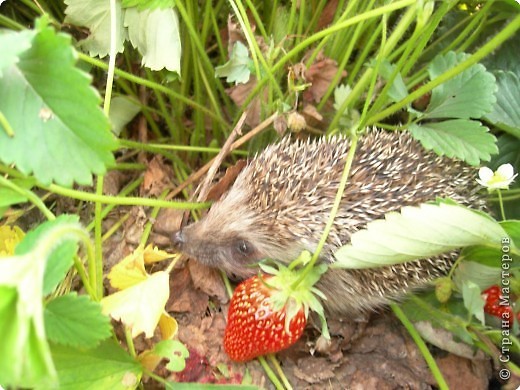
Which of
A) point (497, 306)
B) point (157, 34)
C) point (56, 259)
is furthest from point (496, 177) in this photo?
point (56, 259)

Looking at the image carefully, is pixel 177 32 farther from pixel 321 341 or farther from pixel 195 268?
pixel 321 341

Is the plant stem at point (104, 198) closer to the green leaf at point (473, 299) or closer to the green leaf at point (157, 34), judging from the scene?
the green leaf at point (157, 34)

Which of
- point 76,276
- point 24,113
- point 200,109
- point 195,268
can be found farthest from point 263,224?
point 24,113

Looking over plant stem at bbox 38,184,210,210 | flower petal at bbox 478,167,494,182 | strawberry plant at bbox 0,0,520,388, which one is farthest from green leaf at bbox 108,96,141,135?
flower petal at bbox 478,167,494,182

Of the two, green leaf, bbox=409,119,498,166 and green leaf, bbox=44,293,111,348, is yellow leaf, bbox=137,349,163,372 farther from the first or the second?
green leaf, bbox=409,119,498,166

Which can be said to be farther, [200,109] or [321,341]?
[200,109]

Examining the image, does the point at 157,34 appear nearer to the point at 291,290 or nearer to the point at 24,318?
the point at 291,290
